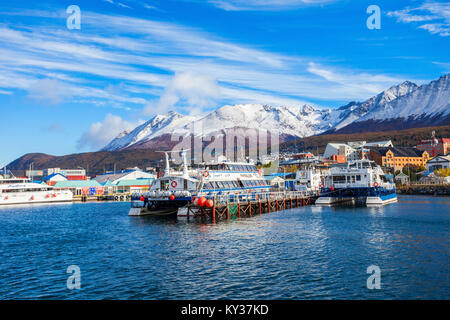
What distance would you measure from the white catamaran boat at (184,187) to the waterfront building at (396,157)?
418 ft

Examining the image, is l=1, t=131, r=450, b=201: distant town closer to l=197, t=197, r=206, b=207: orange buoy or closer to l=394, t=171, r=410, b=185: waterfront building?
l=394, t=171, r=410, b=185: waterfront building

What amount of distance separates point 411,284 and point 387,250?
8846 mm

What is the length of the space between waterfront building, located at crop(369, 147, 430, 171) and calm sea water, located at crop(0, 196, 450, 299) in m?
135

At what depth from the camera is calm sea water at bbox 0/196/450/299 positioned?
66.9ft

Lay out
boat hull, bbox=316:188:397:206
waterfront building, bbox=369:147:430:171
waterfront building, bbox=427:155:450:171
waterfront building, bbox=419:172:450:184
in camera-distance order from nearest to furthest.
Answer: boat hull, bbox=316:188:397:206 → waterfront building, bbox=419:172:450:184 → waterfront building, bbox=427:155:450:171 → waterfront building, bbox=369:147:430:171

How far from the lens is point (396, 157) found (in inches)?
6850

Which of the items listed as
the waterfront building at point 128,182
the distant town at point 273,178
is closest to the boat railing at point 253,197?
the distant town at point 273,178

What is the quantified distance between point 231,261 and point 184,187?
27.9 metres

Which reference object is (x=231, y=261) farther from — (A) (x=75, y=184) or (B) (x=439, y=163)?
(B) (x=439, y=163)

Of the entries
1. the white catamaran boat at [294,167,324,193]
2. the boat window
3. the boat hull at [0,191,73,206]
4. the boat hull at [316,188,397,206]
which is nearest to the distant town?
the white catamaran boat at [294,167,324,193]

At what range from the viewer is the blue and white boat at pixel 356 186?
68875mm

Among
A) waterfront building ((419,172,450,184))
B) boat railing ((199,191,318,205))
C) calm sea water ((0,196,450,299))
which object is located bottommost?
calm sea water ((0,196,450,299))

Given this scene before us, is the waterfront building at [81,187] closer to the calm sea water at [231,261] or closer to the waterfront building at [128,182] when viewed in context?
the waterfront building at [128,182]

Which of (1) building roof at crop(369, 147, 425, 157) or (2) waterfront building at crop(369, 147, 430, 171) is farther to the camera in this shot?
(1) building roof at crop(369, 147, 425, 157)
